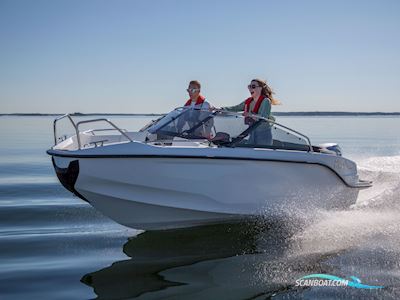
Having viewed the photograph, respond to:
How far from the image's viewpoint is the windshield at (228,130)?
6.70 m

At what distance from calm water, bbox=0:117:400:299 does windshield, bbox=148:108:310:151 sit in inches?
43.9

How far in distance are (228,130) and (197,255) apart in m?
1.64

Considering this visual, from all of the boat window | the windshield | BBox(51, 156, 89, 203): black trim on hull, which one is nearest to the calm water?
BBox(51, 156, 89, 203): black trim on hull

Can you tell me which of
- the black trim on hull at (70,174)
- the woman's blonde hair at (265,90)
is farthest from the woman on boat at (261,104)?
the black trim on hull at (70,174)

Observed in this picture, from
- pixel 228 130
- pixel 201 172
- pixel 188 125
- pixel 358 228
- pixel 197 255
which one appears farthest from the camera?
pixel 358 228

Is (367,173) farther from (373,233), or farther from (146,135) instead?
(146,135)

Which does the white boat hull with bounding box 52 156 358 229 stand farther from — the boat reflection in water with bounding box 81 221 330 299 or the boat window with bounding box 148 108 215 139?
the boat window with bounding box 148 108 215 139

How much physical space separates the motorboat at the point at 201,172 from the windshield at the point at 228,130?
1cm

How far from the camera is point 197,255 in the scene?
6.43 meters

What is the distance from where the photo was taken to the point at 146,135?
748cm

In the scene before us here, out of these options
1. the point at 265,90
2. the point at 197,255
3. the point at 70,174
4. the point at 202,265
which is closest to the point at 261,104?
Answer: the point at 265,90

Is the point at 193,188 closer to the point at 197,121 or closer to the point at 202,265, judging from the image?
the point at 202,265

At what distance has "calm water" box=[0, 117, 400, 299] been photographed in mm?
5203

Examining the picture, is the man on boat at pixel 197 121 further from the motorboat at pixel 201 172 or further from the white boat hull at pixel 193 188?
the white boat hull at pixel 193 188
